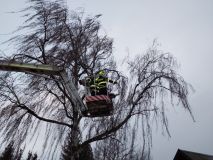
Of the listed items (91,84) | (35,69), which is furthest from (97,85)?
(35,69)

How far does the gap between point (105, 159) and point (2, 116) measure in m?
15.1

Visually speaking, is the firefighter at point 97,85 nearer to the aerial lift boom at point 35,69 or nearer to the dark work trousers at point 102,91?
the dark work trousers at point 102,91

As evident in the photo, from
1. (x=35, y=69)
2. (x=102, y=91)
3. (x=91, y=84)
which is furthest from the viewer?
(x=91, y=84)

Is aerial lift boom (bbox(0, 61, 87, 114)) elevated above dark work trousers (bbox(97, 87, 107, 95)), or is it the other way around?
dark work trousers (bbox(97, 87, 107, 95))

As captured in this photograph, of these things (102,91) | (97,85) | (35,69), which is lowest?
(35,69)

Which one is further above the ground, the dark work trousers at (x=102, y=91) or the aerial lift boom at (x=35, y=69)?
the dark work trousers at (x=102, y=91)

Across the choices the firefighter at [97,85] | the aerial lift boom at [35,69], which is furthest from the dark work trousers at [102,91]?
the aerial lift boom at [35,69]

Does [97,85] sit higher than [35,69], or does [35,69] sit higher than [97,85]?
[97,85]

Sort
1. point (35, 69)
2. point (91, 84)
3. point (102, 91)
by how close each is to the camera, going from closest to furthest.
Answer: point (35, 69)
point (102, 91)
point (91, 84)

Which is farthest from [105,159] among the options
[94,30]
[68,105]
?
[94,30]

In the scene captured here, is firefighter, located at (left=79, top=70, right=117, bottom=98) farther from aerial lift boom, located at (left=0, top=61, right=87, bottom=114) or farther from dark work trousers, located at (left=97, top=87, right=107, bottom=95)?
aerial lift boom, located at (left=0, top=61, right=87, bottom=114)

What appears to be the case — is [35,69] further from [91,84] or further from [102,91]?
[102,91]

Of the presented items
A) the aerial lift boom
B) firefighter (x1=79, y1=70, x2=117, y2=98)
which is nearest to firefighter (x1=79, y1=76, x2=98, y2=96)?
firefighter (x1=79, y1=70, x2=117, y2=98)

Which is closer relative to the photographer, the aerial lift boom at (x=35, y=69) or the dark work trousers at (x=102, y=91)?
the aerial lift boom at (x=35, y=69)
